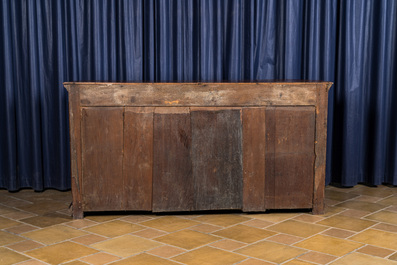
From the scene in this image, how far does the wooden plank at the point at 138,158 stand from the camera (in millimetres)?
2943

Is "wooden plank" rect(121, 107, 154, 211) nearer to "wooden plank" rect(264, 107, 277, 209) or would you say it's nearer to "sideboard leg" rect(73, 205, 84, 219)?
"sideboard leg" rect(73, 205, 84, 219)

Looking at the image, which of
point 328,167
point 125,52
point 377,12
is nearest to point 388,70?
point 377,12

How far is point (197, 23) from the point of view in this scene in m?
3.62

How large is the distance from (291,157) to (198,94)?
629 mm

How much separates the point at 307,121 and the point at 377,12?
121cm

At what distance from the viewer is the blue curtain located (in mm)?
3566

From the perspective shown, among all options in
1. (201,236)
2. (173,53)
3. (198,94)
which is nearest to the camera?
(201,236)

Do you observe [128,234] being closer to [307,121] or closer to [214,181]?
[214,181]

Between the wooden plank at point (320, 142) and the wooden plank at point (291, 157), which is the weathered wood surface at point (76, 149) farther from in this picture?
the wooden plank at point (320, 142)

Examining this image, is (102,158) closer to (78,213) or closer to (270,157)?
(78,213)

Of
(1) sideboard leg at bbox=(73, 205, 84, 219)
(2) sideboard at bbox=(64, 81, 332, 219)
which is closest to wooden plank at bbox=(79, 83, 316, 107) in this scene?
(2) sideboard at bbox=(64, 81, 332, 219)

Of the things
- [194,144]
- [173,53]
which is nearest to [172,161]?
[194,144]

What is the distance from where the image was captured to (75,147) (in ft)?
9.70

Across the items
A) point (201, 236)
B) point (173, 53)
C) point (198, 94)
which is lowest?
point (201, 236)
